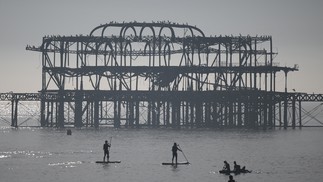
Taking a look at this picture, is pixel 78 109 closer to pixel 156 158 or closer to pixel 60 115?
pixel 60 115

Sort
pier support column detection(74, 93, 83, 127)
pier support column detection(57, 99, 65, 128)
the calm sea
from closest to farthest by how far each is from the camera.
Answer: the calm sea
pier support column detection(74, 93, 83, 127)
pier support column detection(57, 99, 65, 128)

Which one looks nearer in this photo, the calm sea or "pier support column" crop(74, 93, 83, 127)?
the calm sea

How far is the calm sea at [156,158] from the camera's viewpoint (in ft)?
216

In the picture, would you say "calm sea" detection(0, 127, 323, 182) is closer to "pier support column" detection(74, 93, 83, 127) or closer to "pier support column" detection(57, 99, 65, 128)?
"pier support column" detection(74, 93, 83, 127)

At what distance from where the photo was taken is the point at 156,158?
278 feet

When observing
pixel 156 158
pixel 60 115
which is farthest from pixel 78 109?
pixel 156 158

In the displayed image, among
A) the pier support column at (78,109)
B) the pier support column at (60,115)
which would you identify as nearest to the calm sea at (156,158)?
the pier support column at (78,109)

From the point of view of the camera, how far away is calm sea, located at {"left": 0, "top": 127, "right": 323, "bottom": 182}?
65875 mm

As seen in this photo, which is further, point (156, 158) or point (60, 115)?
point (60, 115)

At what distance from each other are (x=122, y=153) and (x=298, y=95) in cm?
7006

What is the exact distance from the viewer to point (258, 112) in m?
154

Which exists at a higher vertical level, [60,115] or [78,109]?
[78,109]

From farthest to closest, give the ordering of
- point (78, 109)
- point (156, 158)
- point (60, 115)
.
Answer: point (60, 115)
point (78, 109)
point (156, 158)

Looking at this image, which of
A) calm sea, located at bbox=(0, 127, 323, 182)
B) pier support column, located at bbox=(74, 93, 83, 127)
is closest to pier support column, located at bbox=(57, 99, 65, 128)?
pier support column, located at bbox=(74, 93, 83, 127)
